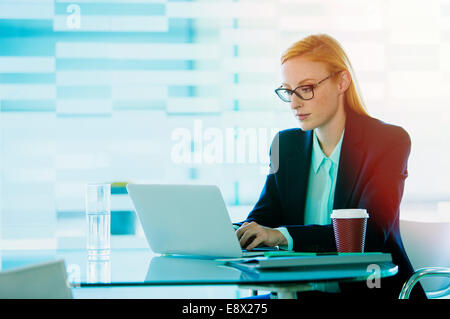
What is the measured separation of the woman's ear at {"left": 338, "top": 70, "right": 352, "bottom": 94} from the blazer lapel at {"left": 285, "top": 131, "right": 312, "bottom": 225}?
8.1 inches

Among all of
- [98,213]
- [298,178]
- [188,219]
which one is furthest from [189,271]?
[298,178]

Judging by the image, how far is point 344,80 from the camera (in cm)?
204

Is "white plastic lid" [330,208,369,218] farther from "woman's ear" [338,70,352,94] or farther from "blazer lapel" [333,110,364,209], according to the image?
"woman's ear" [338,70,352,94]

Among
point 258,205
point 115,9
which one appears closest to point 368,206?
point 258,205

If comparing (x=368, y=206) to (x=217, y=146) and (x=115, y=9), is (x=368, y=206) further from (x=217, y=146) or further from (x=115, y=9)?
(x=115, y=9)

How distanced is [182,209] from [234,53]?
87.3 inches

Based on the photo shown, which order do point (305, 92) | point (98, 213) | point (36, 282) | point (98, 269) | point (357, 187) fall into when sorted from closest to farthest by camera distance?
point (36, 282), point (98, 269), point (98, 213), point (357, 187), point (305, 92)

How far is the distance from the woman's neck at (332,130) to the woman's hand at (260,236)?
62cm

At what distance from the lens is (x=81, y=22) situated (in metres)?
3.40

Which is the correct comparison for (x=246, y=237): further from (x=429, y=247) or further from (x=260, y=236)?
(x=429, y=247)

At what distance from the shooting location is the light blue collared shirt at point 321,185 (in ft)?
6.50

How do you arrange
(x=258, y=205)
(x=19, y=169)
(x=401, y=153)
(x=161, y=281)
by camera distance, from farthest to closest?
(x=19, y=169) → (x=258, y=205) → (x=401, y=153) → (x=161, y=281)

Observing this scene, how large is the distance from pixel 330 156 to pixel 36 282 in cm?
131

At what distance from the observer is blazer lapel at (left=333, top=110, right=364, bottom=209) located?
187 centimetres
